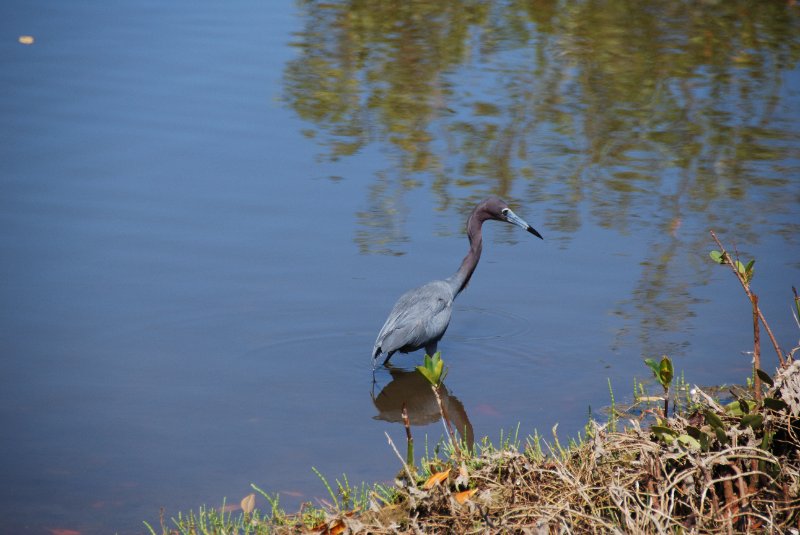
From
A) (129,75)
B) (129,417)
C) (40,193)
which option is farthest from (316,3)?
(129,417)

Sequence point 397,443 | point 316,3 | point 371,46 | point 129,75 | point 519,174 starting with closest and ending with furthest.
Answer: point 397,443, point 519,174, point 129,75, point 371,46, point 316,3

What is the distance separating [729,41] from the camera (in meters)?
13.8

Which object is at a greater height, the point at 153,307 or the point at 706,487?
the point at 706,487

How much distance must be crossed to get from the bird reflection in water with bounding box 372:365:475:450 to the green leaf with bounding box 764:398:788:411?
7.57 ft

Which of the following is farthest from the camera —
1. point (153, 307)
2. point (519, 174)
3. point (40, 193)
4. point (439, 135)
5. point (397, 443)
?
point (439, 135)

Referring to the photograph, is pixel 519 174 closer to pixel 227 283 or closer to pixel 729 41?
pixel 227 283

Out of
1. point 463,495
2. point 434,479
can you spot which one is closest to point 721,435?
point 463,495

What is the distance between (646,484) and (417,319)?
113 inches

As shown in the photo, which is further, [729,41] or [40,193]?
[729,41]

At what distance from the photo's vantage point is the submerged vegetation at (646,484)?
3.25m

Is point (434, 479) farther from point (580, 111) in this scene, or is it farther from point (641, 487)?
point (580, 111)

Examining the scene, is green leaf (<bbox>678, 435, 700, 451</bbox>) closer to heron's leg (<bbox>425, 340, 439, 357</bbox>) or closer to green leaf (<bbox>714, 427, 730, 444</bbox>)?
green leaf (<bbox>714, 427, 730, 444</bbox>)

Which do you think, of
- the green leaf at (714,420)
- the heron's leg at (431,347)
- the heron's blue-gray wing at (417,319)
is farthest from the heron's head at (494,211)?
the green leaf at (714,420)

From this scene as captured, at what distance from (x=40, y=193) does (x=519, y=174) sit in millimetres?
4087
